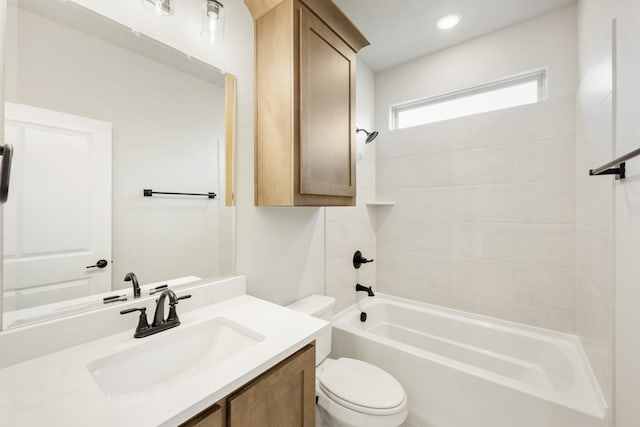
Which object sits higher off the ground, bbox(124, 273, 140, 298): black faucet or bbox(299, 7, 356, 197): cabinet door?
bbox(299, 7, 356, 197): cabinet door

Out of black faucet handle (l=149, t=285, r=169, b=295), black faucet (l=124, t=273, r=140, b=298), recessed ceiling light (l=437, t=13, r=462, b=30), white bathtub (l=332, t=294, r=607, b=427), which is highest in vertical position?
recessed ceiling light (l=437, t=13, r=462, b=30)

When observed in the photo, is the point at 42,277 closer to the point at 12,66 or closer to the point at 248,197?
the point at 12,66

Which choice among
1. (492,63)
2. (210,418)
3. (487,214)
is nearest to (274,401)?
(210,418)

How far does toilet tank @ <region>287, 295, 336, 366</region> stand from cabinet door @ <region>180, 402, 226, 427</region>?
2.91 feet

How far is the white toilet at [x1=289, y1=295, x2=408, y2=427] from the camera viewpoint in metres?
1.21

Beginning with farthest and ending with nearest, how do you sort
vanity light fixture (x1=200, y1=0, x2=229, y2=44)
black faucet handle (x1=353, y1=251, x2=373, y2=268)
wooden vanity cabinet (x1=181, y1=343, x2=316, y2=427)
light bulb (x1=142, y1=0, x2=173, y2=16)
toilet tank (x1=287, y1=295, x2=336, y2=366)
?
black faucet handle (x1=353, y1=251, x2=373, y2=268)
toilet tank (x1=287, y1=295, x2=336, y2=366)
vanity light fixture (x1=200, y1=0, x2=229, y2=44)
light bulb (x1=142, y1=0, x2=173, y2=16)
wooden vanity cabinet (x1=181, y1=343, x2=316, y2=427)

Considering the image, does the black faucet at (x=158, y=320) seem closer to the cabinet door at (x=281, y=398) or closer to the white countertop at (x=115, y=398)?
the white countertop at (x=115, y=398)

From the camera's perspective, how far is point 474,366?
5.90 feet

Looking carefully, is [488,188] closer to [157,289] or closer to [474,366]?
[474,366]

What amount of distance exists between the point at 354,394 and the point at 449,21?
2.47m

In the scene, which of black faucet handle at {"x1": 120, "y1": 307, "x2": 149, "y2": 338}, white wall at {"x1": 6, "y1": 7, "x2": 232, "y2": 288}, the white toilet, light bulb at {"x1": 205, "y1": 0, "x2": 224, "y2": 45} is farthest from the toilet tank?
light bulb at {"x1": 205, "y1": 0, "x2": 224, "y2": 45}

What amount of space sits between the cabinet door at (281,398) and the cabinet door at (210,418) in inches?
0.8

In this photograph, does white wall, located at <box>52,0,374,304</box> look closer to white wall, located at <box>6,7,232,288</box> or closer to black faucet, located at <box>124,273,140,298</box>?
white wall, located at <box>6,7,232,288</box>

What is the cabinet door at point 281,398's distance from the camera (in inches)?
28.6
